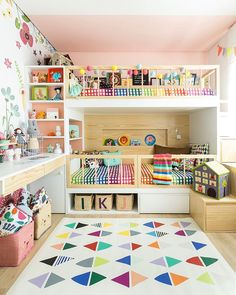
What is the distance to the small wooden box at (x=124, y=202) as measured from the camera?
3342 millimetres

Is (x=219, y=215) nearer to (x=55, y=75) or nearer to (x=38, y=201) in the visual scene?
(x=38, y=201)

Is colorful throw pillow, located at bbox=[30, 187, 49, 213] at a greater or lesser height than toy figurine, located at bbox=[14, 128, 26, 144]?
lesser

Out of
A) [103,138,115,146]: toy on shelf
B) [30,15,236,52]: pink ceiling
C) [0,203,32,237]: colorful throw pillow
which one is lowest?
[0,203,32,237]: colorful throw pillow

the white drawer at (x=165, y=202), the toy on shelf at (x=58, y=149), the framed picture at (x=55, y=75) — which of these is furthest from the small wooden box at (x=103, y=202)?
the framed picture at (x=55, y=75)

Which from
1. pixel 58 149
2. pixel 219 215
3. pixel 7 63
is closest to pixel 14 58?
pixel 7 63

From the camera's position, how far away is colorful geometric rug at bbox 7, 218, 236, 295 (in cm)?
171

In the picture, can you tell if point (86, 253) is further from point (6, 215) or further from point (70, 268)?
point (6, 215)

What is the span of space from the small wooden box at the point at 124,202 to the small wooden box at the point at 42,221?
962 millimetres

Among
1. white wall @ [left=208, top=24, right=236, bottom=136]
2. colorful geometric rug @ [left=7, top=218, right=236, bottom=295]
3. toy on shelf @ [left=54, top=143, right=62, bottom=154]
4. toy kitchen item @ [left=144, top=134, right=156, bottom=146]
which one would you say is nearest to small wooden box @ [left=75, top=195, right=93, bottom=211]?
colorful geometric rug @ [left=7, top=218, right=236, bottom=295]

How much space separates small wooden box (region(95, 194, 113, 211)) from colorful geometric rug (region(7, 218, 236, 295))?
0.53 m

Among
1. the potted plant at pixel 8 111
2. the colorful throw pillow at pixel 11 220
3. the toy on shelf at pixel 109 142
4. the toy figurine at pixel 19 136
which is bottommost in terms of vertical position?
the colorful throw pillow at pixel 11 220

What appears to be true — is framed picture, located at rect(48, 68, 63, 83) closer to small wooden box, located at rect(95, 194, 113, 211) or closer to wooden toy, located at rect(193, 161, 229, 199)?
small wooden box, located at rect(95, 194, 113, 211)

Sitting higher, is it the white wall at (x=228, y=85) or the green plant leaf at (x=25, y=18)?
the green plant leaf at (x=25, y=18)

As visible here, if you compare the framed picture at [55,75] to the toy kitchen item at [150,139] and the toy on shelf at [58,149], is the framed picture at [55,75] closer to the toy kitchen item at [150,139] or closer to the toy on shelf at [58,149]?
the toy on shelf at [58,149]
